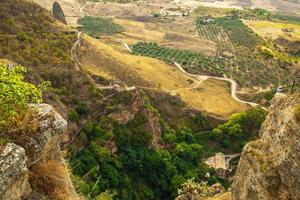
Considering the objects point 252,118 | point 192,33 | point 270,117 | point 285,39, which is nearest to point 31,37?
point 252,118

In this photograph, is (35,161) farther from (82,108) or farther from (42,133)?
(82,108)

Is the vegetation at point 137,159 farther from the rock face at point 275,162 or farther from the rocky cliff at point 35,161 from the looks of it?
the rocky cliff at point 35,161

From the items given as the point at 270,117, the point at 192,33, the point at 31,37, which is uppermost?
the point at 270,117

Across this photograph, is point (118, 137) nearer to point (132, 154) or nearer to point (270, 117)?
point (132, 154)

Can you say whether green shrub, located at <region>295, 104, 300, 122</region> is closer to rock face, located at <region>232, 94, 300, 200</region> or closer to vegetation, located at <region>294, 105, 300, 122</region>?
vegetation, located at <region>294, 105, 300, 122</region>

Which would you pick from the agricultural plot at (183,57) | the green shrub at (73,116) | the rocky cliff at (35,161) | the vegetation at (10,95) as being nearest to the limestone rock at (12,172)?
the rocky cliff at (35,161)

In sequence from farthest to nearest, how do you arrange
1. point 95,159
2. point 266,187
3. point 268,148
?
point 95,159
point 268,148
point 266,187

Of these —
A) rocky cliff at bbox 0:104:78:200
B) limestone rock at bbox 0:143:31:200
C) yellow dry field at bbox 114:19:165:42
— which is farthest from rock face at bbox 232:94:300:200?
yellow dry field at bbox 114:19:165:42
